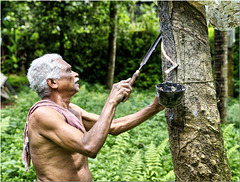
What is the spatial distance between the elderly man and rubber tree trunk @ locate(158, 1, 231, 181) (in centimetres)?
36

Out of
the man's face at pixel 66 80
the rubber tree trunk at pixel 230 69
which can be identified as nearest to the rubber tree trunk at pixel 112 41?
the rubber tree trunk at pixel 230 69

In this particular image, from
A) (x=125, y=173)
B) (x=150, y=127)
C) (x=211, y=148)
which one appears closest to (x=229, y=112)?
(x=150, y=127)

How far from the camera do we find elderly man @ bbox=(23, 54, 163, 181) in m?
1.63

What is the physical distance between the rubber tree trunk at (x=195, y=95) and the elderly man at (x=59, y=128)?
358 mm

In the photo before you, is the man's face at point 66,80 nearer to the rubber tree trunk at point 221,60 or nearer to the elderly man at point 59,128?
the elderly man at point 59,128

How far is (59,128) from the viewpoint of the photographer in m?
1.68

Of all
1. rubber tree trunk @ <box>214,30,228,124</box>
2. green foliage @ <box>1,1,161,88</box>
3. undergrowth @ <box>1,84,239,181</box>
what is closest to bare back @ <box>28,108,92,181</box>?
undergrowth @ <box>1,84,239,181</box>

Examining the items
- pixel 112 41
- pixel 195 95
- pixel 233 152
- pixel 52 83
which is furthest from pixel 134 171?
pixel 112 41

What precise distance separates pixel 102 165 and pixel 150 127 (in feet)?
5.59

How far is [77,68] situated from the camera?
10.2 meters

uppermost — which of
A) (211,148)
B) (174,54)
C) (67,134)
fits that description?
(174,54)

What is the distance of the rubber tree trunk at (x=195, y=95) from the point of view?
1.90 meters

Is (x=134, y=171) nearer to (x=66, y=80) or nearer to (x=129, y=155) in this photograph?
(x=129, y=155)

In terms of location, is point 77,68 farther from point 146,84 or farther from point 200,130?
point 200,130
